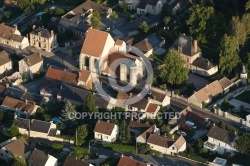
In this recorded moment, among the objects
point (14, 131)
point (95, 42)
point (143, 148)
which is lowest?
point (14, 131)

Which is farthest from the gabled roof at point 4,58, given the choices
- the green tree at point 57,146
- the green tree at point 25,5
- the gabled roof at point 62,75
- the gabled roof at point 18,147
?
the gabled roof at point 18,147

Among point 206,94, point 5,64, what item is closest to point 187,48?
point 206,94

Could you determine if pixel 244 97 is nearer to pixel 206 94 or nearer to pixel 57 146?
pixel 206 94

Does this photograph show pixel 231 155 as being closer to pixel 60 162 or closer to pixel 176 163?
pixel 176 163

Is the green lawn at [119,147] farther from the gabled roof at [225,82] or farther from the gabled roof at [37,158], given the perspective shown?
the gabled roof at [225,82]

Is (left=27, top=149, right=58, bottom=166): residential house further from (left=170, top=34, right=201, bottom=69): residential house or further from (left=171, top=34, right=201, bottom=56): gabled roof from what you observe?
(left=171, top=34, right=201, bottom=56): gabled roof

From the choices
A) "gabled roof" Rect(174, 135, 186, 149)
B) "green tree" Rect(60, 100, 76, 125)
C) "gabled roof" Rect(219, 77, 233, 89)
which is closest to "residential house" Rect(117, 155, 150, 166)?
"gabled roof" Rect(174, 135, 186, 149)
